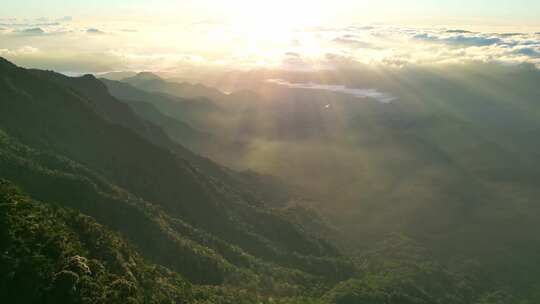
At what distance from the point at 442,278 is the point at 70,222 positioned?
124 metres

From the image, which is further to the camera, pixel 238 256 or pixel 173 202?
pixel 173 202

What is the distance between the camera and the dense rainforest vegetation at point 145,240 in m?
61.6

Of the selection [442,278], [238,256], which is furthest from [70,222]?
[442,278]

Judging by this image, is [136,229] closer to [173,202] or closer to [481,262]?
[173,202]

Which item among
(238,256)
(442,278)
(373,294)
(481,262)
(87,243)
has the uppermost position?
(87,243)

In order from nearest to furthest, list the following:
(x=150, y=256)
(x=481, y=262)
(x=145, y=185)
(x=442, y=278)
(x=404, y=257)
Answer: (x=150, y=256) → (x=145, y=185) → (x=442, y=278) → (x=404, y=257) → (x=481, y=262)

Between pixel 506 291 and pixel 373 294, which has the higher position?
pixel 373 294

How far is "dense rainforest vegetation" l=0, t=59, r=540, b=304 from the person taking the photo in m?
61.6

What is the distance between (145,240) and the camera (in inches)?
4053

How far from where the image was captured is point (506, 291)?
545ft

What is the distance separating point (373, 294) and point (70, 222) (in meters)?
76.7

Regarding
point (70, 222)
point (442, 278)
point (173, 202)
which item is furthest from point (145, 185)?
point (442, 278)

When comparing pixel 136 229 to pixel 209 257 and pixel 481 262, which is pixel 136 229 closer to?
pixel 209 257

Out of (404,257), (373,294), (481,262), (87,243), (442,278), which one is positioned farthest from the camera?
(481,262)
